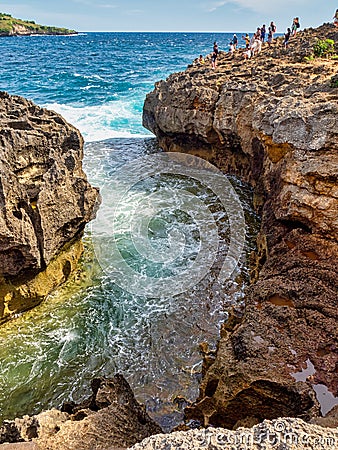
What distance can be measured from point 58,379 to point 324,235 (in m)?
6.13

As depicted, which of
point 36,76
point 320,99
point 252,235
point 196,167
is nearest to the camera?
point 320,99

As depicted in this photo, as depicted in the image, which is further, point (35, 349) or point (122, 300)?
point (122, 300)

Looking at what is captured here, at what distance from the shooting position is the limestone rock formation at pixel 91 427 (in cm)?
409

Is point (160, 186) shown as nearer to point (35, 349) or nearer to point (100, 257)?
point (100, 257)

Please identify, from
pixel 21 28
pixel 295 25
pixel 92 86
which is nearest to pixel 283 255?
pixel 295 25

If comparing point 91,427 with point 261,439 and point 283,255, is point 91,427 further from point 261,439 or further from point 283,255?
point 283,255

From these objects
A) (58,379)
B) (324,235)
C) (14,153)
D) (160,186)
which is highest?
(14,153)

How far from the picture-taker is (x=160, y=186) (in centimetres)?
1536

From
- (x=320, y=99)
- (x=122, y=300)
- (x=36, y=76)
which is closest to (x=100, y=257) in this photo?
(x=122, y=300)

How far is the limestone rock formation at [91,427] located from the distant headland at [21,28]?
120076mm

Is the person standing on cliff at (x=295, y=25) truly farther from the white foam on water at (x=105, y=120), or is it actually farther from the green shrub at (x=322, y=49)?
the white foam on water at (x=105, y=120)

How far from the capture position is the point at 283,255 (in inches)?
301

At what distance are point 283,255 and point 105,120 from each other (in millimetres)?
19696

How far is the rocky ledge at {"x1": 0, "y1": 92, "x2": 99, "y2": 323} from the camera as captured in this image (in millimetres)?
7719
